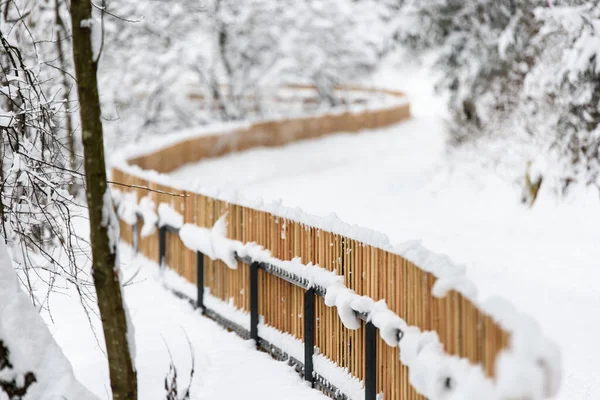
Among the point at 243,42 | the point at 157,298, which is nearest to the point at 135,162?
the point at 157,298

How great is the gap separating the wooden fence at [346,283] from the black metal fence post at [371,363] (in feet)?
0.16

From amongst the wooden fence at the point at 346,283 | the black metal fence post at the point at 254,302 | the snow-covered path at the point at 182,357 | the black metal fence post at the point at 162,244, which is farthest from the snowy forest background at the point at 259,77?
the black metal fence post at the point at 254,302

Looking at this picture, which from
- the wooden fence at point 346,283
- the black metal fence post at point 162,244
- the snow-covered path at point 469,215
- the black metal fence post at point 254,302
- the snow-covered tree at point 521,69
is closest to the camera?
the wooden fence at point 346,283

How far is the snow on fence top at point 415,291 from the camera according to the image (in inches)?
175

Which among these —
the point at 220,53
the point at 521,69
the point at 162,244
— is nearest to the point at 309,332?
the point at 162,244

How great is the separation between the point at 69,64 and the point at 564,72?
12854mm

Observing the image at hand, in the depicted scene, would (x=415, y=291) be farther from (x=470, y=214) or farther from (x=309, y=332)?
(x=470, y=214)

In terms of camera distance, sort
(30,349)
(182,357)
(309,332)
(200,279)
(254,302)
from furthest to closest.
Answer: (200,279) → (254,302) → (182,357) → (309,332) → (30,349)

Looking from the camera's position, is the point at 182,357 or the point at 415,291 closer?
the point at 415,291

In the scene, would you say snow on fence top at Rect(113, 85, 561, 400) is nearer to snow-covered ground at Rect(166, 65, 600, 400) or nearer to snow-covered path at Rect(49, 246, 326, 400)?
snow-covered path at Rect(49, 246, 326, 400)

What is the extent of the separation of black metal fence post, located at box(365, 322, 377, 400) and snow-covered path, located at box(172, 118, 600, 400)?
2.24m

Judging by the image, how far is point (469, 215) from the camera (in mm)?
17141

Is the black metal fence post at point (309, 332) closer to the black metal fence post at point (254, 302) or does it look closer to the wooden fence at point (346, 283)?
the wooden fence at point (346, 283)

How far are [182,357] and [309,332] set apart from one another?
5.33 ft
